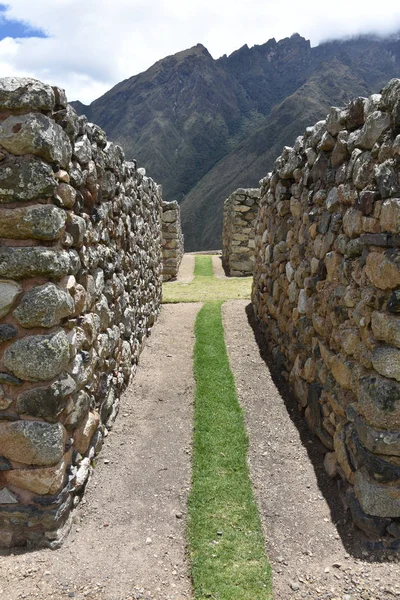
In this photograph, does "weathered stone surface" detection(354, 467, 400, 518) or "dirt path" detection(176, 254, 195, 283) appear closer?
"weathered stone surface" detection(354, 467, 400, 518)

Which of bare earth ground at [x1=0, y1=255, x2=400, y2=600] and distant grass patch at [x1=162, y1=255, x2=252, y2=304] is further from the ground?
distant grass patch at [x1=162, y1=255, x2=252, y2=304]

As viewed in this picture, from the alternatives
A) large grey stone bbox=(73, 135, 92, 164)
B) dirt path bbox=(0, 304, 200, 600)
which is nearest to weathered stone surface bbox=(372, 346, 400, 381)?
dirt path bbox=(0, 304, 200, 600)

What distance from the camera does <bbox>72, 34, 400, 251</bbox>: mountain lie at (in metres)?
62.8

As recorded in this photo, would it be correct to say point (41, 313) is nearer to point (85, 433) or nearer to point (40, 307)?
point (40, 307)

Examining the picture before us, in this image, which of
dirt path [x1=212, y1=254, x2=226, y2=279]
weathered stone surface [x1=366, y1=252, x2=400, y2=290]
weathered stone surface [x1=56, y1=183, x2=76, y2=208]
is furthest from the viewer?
dirt path [x1=212, y1=254, x2=226, y2=279]

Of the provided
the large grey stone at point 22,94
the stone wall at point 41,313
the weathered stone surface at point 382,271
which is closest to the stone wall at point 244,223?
the stone wall at point 41,313

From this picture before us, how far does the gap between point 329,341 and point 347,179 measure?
173 centimetres

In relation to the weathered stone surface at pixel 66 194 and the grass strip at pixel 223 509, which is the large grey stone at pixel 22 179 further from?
the grass strip at pixel 223 509

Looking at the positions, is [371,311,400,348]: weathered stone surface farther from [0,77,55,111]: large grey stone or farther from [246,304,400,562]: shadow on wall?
[0,77,55,111]: large grey stone

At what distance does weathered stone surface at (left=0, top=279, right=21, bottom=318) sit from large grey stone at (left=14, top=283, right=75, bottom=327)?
0.21 ft

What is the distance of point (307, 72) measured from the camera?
102750 mm

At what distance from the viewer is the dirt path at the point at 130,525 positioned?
322cm

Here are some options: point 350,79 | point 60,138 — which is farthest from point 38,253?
point 350,79

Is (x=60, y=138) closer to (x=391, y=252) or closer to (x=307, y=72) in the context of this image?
(x=391, y=252)
